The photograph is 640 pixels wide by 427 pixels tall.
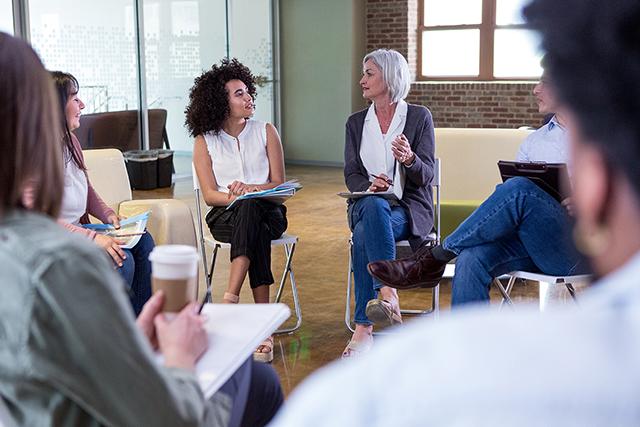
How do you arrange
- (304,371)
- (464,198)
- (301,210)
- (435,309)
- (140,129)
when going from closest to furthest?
(304,371) → (435,309) → (464,198) → (301,210) → (140,129)

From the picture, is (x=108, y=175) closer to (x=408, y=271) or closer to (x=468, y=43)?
(x=408, y=271)

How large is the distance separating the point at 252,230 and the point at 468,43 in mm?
7269

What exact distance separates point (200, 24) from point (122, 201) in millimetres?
5901

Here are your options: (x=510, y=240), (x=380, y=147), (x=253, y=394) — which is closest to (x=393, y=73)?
(x=380, y=147)

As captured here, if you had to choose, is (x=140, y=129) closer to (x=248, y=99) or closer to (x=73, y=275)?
(x=248, y=99)

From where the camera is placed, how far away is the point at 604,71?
1.96ft

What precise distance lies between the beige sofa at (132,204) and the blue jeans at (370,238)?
0.80 metres

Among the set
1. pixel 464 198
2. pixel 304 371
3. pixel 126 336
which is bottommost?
pixel 304 371

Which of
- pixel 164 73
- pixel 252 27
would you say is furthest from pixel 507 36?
pixel 164 73

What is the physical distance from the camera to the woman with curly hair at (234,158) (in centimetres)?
382

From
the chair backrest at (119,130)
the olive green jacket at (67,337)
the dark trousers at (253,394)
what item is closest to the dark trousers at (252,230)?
the dark trousers at (253,394)

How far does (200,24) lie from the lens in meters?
9.67

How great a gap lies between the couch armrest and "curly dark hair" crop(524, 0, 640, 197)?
3.44 m

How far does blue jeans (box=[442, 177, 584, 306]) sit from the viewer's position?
310cm
